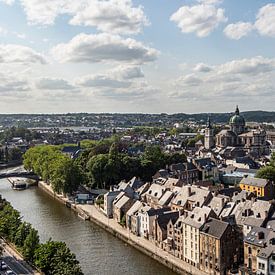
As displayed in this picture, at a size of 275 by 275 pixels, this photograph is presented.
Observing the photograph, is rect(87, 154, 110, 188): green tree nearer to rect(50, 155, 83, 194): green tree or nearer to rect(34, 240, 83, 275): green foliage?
rect(50, 155, 83, 194): green tree

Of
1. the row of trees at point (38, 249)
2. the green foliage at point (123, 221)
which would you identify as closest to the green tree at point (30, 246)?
the row of trees at point (38, 249)

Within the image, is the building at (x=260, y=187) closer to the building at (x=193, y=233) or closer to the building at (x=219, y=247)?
the building at (x=193, y=233)

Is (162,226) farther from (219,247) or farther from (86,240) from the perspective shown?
(86,240)

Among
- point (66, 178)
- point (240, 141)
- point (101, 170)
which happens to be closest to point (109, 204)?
point (66, 178)

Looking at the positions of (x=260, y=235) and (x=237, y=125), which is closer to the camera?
(x=260, y=235)

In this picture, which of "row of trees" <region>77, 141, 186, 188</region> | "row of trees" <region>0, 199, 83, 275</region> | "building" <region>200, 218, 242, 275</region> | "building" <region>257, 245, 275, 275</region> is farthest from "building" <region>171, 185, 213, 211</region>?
"row of trees" <region>77, 141, 186, 188</region>

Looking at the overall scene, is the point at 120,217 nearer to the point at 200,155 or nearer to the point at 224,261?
the point at 224,261
